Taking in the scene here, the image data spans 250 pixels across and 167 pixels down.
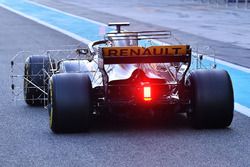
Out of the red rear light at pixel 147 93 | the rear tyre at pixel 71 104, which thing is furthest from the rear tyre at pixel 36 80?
the red rear light at pixel 147 93

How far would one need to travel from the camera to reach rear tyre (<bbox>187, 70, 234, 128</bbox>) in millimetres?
8773

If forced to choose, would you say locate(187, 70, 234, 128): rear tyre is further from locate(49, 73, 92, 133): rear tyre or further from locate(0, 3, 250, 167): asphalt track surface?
locate(49, 73, 92, 133): rear tyre

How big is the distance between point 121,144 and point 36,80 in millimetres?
2956

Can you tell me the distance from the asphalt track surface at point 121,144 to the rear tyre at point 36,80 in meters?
0.26

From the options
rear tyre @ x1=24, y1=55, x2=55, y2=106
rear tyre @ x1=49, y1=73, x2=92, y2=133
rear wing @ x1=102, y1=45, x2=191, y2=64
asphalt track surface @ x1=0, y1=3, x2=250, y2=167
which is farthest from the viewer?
rear tyre @ x1=24, y1=55, x2=55, y2=106

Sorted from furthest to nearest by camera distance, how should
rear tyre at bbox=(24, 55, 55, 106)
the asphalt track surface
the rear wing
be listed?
rear tyre at bbox=(24, 55, 55, 106) < the rear wing < the asphalt track surface

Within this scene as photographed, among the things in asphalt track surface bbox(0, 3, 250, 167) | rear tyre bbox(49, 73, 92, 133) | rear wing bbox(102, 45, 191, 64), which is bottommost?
asphalt track surface bbox(0, 3, 250, 167)

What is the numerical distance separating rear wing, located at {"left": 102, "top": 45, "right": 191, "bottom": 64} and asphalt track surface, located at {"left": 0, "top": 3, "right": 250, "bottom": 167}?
858 mm

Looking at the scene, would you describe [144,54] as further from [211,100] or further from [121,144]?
[121,144]

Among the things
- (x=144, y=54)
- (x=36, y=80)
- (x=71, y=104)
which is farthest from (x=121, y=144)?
(x=36, y=80)

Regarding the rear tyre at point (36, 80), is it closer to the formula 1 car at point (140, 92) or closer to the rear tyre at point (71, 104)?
the formula 1 car at point (140, 92)

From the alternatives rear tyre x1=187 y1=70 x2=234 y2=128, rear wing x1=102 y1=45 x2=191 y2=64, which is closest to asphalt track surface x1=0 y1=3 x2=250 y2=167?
rear tyre x1=187 y1=70 x2=234 y2=128

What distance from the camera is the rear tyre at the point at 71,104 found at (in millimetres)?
8617

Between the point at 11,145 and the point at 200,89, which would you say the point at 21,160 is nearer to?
the point at 11,145
